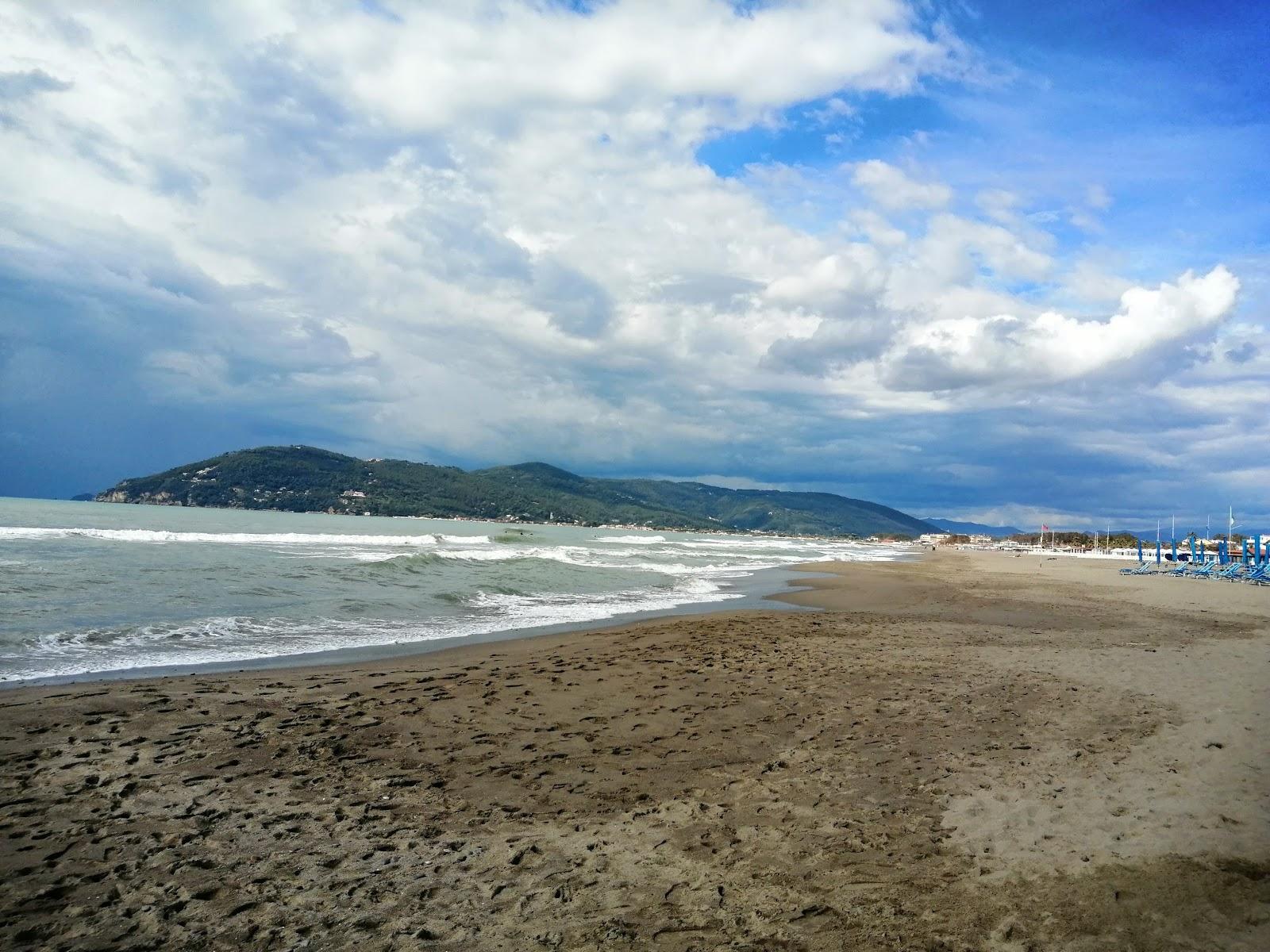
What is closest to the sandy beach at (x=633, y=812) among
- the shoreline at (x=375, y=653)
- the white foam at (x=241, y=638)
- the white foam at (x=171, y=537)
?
the shoreline at (x=375, y=653)

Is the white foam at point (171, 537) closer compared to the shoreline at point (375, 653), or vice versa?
the shoreline at point (375, 653)

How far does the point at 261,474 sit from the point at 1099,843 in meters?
183

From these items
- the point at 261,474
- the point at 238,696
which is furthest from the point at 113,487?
the point at 238,696

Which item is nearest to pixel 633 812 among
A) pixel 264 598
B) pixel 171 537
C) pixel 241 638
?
pixel 241 638

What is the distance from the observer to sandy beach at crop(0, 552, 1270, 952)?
4.11 metres

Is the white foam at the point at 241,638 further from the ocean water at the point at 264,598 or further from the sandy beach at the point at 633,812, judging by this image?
the sandy beach at the point at 633,812

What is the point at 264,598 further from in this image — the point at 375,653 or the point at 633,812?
the point at 633,812

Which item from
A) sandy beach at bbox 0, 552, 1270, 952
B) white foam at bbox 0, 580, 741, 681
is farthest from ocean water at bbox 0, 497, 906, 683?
sandy beach at bbox 0, 552, 1270, 952

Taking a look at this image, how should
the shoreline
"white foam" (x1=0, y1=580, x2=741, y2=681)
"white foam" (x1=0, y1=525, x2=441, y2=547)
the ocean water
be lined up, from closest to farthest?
the shoreline
"white foam" (x1=0, y1=580, x2=741, y2=681)
the ocean water
"white foam" (x1=0, y1=525, x2=441, y2=547)

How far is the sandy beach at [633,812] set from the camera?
411 centimetres

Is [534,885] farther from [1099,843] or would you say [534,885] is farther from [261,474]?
[261,474]

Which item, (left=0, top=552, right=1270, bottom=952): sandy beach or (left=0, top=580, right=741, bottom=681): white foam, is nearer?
(left=0, top=552, right=1270, bottom=952): sandy beach

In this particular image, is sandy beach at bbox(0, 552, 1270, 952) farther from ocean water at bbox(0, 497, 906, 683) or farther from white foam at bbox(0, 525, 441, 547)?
white foam at bbox(0, 525, 441, 547)

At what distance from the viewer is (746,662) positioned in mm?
12359
